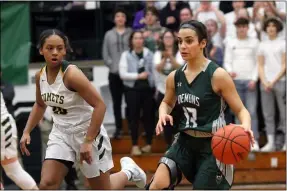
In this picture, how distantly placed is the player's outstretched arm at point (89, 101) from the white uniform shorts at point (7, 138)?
126 inches

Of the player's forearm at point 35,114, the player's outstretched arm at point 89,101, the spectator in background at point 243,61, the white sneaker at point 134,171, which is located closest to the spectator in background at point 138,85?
the spectator in background at point 243,61

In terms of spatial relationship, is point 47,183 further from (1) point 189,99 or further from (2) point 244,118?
(2) point 244,118

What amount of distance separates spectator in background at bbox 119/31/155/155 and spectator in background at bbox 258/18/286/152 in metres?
1.66

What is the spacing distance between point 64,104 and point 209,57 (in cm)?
473

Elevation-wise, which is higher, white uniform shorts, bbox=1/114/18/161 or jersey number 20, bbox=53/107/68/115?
jersey number 20, bbox=53/107/68/115

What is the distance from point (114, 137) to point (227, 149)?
6.08 m

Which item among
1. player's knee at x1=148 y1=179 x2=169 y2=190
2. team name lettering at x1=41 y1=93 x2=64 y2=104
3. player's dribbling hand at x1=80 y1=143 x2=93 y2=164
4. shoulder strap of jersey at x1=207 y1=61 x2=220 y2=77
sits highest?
shoulder strap of jersey at x1=207 y1=61 x2=220 y2=77

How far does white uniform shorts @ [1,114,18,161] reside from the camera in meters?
10.4

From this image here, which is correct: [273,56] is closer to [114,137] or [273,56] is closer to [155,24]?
[155,24]

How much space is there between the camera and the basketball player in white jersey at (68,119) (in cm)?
738

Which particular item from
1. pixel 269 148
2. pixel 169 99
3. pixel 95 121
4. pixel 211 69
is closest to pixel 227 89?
pixel 211 69

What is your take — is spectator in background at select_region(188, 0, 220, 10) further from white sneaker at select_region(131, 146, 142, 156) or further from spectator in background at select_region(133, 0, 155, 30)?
white sneaker at select_region(131, 146, 142, 156)

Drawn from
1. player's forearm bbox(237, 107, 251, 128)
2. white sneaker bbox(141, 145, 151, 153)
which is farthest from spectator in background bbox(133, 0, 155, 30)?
player's forearm bbox(237, 107, 251, 128)

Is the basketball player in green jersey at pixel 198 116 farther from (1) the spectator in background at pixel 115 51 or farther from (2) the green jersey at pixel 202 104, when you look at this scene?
(1) the spectator in background at pixel 115 51
